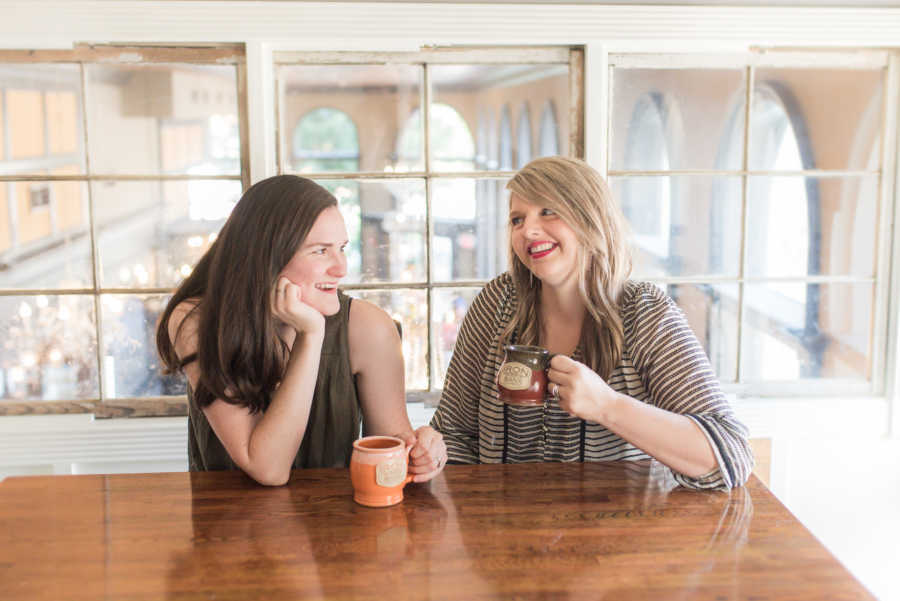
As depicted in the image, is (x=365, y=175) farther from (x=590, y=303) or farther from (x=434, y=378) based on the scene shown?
(x=590, y=303)

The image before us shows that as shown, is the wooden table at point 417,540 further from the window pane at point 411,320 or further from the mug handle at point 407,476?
the window pane at point 411,320

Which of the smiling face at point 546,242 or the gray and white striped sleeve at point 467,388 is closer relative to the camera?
the smiling face at point 546,242

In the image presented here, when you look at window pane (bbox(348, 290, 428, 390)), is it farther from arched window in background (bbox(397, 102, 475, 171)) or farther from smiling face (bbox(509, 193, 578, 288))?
smiling face (bbox(509, 193, 578, 288))

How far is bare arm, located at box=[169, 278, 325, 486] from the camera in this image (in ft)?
5.33

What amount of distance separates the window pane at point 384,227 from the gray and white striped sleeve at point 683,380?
101cm

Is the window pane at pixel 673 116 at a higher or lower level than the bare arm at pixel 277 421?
higher

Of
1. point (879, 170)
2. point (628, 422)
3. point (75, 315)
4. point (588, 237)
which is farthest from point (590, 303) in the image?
point (75, 315)

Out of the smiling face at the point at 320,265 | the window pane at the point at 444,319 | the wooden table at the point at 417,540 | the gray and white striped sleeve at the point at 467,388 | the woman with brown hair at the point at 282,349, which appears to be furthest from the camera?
the window pane at the point at 444,319

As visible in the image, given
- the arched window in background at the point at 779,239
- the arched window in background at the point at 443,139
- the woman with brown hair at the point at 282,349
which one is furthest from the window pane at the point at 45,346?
the arched window in background at the point at 779,239

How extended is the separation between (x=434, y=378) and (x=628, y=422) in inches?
50.6

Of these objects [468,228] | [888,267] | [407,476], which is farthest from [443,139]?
[888,267]

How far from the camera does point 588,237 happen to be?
1.84 metres

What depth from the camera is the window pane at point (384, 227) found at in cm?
270

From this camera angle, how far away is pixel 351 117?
2.70m
